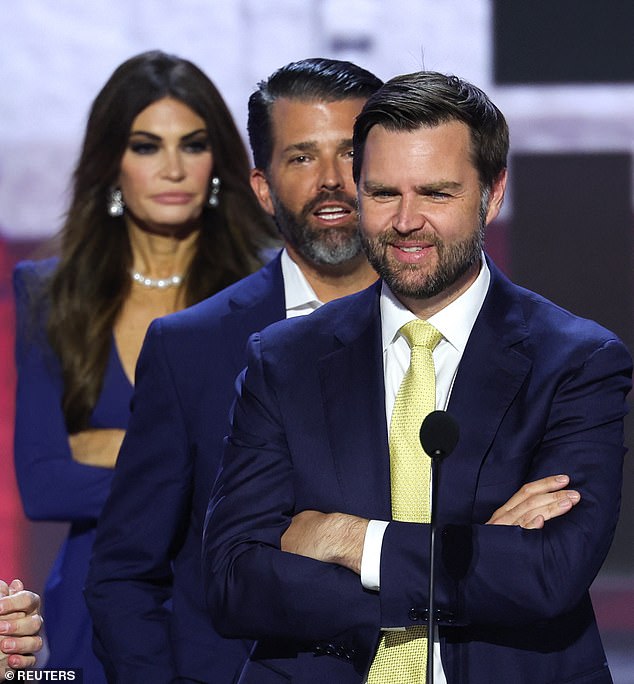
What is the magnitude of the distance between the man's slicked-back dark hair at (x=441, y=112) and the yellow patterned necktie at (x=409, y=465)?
1.17 ft

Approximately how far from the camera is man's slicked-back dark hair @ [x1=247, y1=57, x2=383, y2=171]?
3.15 meters

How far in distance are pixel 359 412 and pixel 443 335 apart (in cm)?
20

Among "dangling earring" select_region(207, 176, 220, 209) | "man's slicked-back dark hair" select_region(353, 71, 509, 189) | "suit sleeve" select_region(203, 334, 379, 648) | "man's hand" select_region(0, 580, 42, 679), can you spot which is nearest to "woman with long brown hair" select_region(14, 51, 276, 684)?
"dangling earring" select_region(207, 176, 220, 209)

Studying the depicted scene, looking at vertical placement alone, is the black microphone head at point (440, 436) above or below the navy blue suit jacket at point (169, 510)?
above

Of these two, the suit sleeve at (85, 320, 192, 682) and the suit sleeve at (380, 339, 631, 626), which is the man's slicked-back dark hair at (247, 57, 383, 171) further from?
the suit sleeve at (380, 339, 631, 626)

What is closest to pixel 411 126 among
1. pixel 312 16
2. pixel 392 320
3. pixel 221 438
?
pixel 392 320

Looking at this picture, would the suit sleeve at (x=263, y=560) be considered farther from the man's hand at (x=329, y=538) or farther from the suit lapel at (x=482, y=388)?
the suit lapel at (x=482, y=388)

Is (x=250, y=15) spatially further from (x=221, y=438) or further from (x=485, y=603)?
Answer: (x=485, y=603)

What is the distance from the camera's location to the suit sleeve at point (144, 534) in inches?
117

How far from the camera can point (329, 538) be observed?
242 centimetres

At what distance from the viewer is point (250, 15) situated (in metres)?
4.80

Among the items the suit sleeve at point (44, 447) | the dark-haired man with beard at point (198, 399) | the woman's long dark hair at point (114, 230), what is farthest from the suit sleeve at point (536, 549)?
the woman's long dark hair at point (114, 230)

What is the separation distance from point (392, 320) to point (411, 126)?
348 millimetres
